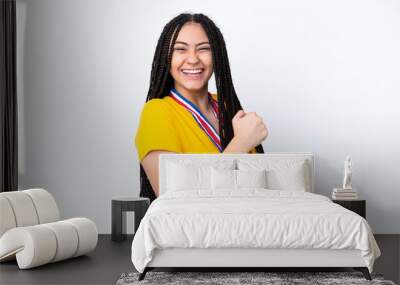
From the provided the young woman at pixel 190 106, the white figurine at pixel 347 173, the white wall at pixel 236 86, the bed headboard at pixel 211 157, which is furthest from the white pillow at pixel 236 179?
the white figurine at pixel 347 173

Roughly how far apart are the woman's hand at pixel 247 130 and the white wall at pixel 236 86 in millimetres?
103

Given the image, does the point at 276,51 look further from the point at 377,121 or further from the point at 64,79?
the point at 64,79

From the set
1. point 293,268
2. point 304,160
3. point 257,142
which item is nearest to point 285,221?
point 293,268

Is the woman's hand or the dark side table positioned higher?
the woman's hand

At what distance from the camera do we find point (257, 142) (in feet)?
23.0

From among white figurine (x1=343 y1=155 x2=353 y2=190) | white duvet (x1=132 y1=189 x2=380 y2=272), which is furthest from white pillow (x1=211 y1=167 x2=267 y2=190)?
white duvet (x1=132 y1=189 x2=380 y2=272)

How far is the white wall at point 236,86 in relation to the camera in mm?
7125

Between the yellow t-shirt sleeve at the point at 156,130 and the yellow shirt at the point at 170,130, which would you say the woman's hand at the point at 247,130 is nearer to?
the yellow shirt at the point at 170,130

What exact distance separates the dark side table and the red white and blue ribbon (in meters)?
0.89

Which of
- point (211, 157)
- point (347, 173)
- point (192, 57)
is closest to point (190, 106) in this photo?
point (192, 57)

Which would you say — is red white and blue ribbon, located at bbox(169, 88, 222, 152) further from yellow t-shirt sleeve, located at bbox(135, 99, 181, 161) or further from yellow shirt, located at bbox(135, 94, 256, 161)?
yellow t-shirt sleeve, located at bbox(135, 99, 181, 161)

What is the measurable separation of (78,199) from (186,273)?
2519 millimetres

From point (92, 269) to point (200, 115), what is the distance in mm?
2165

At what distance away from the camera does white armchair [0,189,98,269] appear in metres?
5.19
